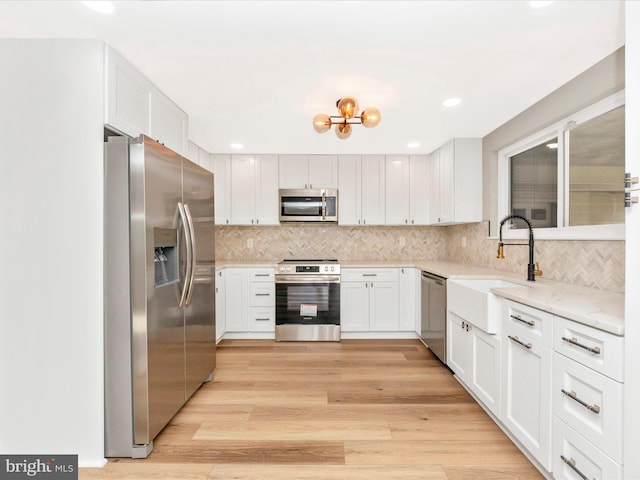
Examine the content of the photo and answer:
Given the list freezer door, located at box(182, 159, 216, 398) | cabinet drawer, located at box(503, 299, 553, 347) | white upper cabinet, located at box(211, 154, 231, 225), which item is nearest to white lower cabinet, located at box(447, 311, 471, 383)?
cabinet drawer, located at box(503, 299, 553, 347)

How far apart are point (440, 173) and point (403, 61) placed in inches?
88.4

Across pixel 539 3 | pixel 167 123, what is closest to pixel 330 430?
pixel 167 123

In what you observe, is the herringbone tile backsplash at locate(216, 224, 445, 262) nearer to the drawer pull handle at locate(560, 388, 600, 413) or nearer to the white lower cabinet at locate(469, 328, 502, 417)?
the white lower cabinet at locate(469, 328, 502, 417)

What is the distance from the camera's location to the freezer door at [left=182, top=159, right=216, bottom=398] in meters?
2.35

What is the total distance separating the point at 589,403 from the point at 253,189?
378 cm

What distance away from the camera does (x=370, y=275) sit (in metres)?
4.02

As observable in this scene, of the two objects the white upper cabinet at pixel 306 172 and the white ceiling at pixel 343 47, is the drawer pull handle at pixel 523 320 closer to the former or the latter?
the white ceiling at pixel 343 47

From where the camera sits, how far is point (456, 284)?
277cm

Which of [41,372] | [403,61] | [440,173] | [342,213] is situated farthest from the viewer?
[342,213]

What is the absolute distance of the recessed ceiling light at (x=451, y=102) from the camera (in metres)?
2.54

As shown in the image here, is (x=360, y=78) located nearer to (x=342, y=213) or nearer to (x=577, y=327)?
(x=577, y=327)

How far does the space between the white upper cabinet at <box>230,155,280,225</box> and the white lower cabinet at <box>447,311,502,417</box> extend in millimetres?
2523

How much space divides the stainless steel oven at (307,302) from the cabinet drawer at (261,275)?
11cm

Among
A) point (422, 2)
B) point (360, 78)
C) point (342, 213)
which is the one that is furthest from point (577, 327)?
point (342, 213)
